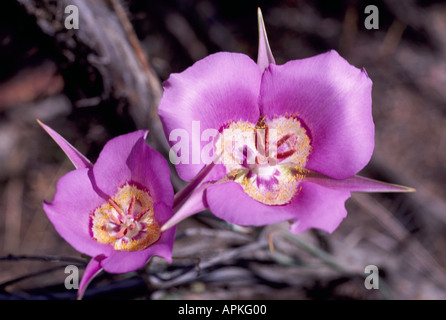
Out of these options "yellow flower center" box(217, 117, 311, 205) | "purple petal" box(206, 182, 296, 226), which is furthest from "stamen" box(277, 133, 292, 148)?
"purple petal" box(206, 182, 296, 226)

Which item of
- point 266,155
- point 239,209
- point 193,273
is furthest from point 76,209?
point 193,273

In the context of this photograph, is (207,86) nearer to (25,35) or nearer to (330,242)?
(25,35)

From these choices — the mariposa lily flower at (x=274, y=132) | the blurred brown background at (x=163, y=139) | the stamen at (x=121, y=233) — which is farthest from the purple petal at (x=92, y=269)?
the blurred brown background at (x=163, y=139)

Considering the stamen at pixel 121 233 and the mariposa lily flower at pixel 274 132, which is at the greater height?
the mariposa lily flower at pixel 274 132

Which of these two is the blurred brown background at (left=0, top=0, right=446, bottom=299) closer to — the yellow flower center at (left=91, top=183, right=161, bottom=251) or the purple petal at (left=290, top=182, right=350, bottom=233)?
the yellow flower center at (left=91, top=183, right=161, bottom=251)

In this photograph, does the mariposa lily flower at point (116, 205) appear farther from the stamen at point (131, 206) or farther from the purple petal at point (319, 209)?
the purple petal at point (319, 209)

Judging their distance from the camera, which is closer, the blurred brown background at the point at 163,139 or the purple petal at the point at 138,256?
the purple petal at the point at 138,256

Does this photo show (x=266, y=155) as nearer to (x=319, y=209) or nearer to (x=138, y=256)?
(x=319, y=209)
